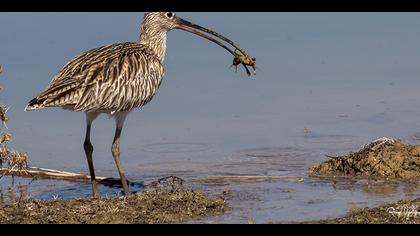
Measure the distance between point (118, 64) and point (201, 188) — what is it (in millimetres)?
1538

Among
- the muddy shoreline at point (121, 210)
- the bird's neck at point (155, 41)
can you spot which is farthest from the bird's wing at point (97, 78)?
the muddy shoreline at point (121, 210)

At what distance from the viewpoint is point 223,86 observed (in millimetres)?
14719

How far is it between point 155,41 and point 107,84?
1.33 metres

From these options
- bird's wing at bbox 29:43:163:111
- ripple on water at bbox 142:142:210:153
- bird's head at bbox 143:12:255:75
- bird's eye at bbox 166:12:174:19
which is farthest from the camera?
ripple on water at bbox 142:142:210:153

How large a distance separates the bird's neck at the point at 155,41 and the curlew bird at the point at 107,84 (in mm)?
27

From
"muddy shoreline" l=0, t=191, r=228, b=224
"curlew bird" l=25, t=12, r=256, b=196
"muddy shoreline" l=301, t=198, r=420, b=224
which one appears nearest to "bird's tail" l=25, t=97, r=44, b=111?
A: "curlew bird" l=25, t=12, r=256, b=196

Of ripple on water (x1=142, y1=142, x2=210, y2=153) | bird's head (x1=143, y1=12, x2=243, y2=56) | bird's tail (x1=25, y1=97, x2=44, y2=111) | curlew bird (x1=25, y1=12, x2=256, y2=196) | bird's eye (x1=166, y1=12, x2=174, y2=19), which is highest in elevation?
bird's eye (x1=166, y1=12, x2=174, y2=19)

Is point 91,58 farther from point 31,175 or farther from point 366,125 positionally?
point 366,125

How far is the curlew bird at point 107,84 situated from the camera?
426 inches

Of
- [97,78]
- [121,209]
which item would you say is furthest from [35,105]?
[121,209]

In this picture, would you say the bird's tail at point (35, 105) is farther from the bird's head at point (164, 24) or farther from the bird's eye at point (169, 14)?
the bird's eye at point (169, 14)

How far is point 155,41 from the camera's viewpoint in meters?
12.4

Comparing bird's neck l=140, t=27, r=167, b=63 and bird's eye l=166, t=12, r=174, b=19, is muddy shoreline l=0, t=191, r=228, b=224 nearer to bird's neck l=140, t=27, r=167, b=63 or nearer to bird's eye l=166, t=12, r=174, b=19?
bird's neck l=140, t=27, r=167, b=63

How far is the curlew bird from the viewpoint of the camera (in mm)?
10828
